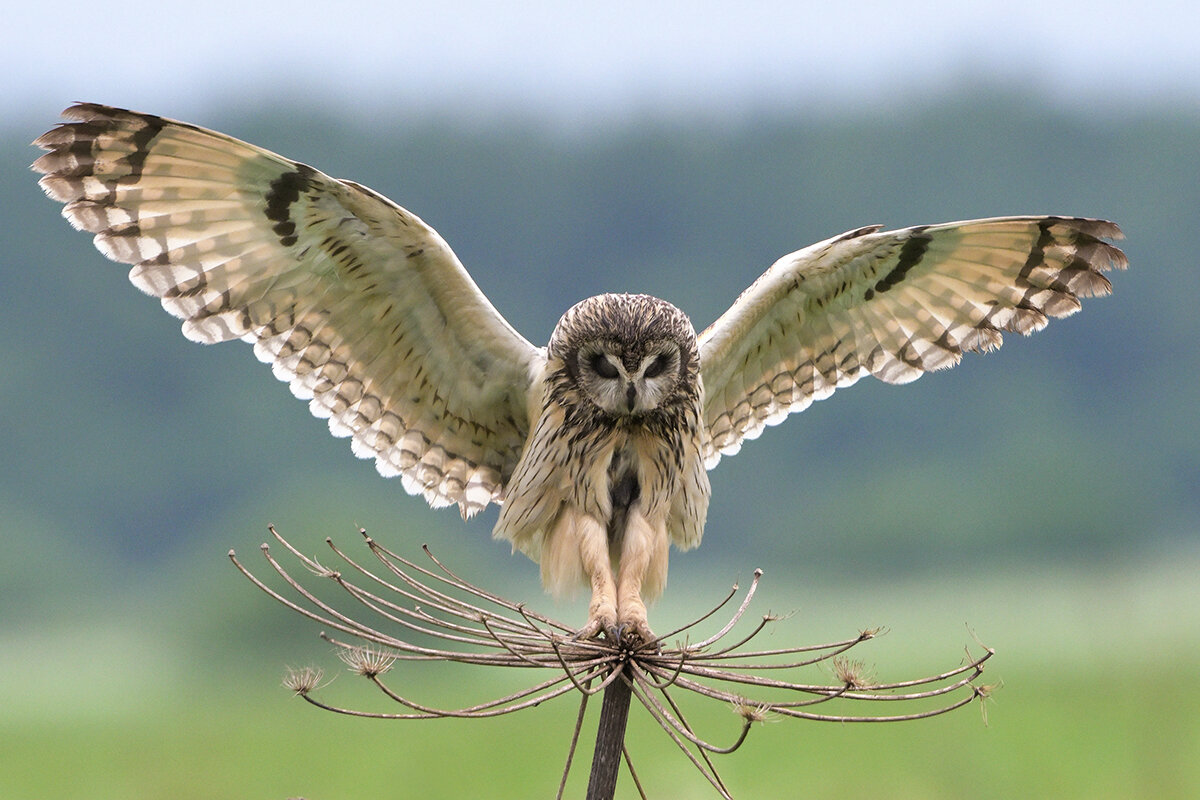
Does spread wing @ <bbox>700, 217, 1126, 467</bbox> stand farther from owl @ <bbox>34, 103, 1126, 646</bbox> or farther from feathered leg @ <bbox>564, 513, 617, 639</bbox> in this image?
feathered leg @ <bbox>564, 513, 617, 639</bbox>

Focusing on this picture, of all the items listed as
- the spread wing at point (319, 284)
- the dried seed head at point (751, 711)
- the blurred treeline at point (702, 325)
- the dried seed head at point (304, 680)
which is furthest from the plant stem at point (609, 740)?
the blurred treeline at point (702, 325)

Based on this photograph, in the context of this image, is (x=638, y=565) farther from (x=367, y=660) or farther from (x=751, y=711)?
(x=751, y=711)

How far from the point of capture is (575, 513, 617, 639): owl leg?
11.8ft

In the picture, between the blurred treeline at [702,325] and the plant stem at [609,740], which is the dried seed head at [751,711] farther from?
the blurred treeline at [702,325]

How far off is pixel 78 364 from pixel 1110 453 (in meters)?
50.1

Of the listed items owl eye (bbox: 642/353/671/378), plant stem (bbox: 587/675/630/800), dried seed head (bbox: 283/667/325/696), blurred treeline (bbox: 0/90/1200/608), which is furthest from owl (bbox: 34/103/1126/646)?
blurred treeline (bbox: 0/90/1200/608)

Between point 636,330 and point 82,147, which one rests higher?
point 82,147

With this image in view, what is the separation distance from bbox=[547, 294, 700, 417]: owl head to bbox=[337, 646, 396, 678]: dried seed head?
117 centimetres

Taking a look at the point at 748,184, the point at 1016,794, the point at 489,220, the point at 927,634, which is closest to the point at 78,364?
the point at 489,220

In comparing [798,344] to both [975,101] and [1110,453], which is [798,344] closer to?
[1110,453]

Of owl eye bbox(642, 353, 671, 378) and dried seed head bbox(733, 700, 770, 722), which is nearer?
dried seed head bbox(733, 700, 770, 722)

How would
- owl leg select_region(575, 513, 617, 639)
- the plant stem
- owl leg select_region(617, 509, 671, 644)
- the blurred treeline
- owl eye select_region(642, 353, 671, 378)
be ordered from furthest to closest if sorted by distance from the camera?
1. the blurred treeline
2. owl eye select_region(642, 353, 671, 378)
3. owl leg select_region(617, 509, 671, 644)
4. owl leg select_region(575, 513, 617, 639)
5. the plant stem

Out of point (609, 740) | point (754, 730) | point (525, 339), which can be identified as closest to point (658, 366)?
point (525, 339)

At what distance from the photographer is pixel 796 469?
203ft
